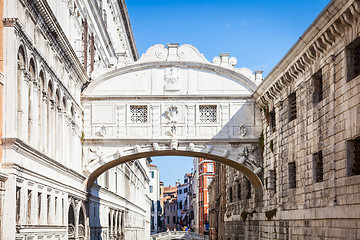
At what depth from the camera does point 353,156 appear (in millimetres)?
17422

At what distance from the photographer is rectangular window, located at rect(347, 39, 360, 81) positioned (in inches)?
681

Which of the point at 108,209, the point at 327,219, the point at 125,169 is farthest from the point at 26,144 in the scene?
the point at 125,169

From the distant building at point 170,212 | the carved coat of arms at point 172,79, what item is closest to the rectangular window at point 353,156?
the carved coat of arms at point 172,79

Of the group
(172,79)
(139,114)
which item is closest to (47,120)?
(139,114)

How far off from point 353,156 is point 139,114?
1270 cm

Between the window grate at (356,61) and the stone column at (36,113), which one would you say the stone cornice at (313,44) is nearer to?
the window grate at (356,61)

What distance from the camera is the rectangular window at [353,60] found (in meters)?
17.3

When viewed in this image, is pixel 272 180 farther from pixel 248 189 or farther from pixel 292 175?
pixel 248 189

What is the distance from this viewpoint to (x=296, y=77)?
22891mm

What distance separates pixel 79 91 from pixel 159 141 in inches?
153

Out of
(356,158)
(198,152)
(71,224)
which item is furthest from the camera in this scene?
(198,152)

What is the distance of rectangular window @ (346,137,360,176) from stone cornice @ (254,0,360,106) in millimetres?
2922

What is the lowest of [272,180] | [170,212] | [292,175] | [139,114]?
[170,212]

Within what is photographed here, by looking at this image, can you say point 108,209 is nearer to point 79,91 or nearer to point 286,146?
point 79,91
